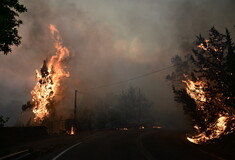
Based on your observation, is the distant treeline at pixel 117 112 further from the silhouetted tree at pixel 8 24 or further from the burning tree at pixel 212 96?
the silhouetted tree at pixel 8 24

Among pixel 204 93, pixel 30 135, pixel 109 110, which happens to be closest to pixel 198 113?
pixel 204 93

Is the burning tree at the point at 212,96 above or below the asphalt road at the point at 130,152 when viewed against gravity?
above

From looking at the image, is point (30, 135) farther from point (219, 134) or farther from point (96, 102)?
point (96, 102)

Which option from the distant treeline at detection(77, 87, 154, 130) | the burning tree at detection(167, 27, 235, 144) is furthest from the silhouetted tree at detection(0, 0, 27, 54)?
the distant treeline at detection(77, 87, 154, 130)

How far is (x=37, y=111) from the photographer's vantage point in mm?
45125

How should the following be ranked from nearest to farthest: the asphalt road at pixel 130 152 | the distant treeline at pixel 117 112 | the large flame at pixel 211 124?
the asphalt road at pixel 130 152 < the large flame at pixel 211 124 < the distant treeline at pixel 117 112

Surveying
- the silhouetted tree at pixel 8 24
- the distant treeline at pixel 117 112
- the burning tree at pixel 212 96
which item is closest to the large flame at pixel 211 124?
the burning tree at pixel 212 96

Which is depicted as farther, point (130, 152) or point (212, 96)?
point (212, 96)

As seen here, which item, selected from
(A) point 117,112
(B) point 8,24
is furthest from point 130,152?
(A) point 117,112

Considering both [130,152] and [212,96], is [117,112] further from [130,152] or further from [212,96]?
[130,152]

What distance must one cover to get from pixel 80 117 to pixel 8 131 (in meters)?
41.3

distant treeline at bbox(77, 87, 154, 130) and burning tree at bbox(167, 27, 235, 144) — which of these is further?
distant treeline at bbox(77, 87, 154, 130)

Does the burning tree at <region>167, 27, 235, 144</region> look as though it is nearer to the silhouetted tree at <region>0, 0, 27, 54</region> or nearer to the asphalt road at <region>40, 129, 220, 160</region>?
the asphalt road at <region>40, 129, 220, 160</region>

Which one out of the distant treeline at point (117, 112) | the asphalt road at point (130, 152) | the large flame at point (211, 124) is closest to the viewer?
the asphalt road at point (130, 152)
